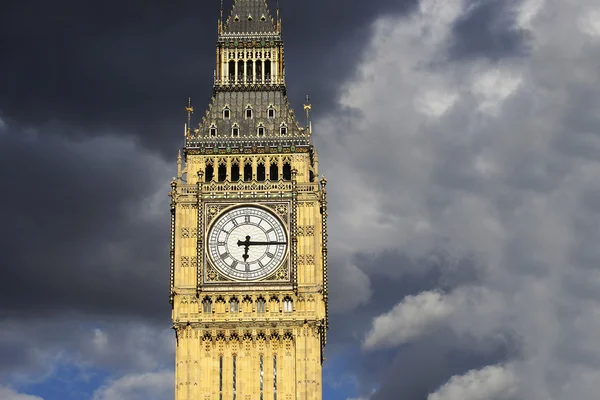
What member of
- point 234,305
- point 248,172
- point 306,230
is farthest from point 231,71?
point 234,305

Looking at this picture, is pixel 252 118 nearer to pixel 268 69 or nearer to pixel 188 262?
pixel 268 69

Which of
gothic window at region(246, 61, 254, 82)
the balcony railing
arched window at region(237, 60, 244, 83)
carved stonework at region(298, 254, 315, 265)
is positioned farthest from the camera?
gothic window at region(246, 61, 254, 82)

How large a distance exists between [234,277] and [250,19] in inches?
660

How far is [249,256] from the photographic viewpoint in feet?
287

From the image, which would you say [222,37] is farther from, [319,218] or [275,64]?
[319,218]

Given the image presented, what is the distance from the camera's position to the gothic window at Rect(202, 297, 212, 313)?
8681cm

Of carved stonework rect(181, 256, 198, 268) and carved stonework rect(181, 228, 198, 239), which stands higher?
carved stonework rect(181, 228, 198, 239)

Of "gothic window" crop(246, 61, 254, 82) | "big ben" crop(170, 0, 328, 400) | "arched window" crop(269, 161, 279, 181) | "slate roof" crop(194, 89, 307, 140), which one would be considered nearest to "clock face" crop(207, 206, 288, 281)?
"big ben" crop(170, 0, 328, 400)

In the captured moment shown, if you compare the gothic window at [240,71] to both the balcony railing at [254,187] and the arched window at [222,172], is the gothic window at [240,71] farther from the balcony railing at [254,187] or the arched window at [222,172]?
the balcony railing at [254,187]

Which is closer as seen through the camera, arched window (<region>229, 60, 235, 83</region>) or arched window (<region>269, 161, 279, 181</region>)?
arched window (<region>269, 161, 279, 181</region>)

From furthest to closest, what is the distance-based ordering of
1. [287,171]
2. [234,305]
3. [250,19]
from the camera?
[250,19] → [287,171] → [234,305]

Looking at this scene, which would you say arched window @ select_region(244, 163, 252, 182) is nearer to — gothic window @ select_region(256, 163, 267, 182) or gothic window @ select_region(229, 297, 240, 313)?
gothic window @ select_region(256, 163, 267, 182)

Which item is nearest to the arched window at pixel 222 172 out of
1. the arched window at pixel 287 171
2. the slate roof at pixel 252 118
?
the slate roof at pixel 252 118

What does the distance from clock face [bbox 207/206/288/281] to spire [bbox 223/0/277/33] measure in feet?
39.9
